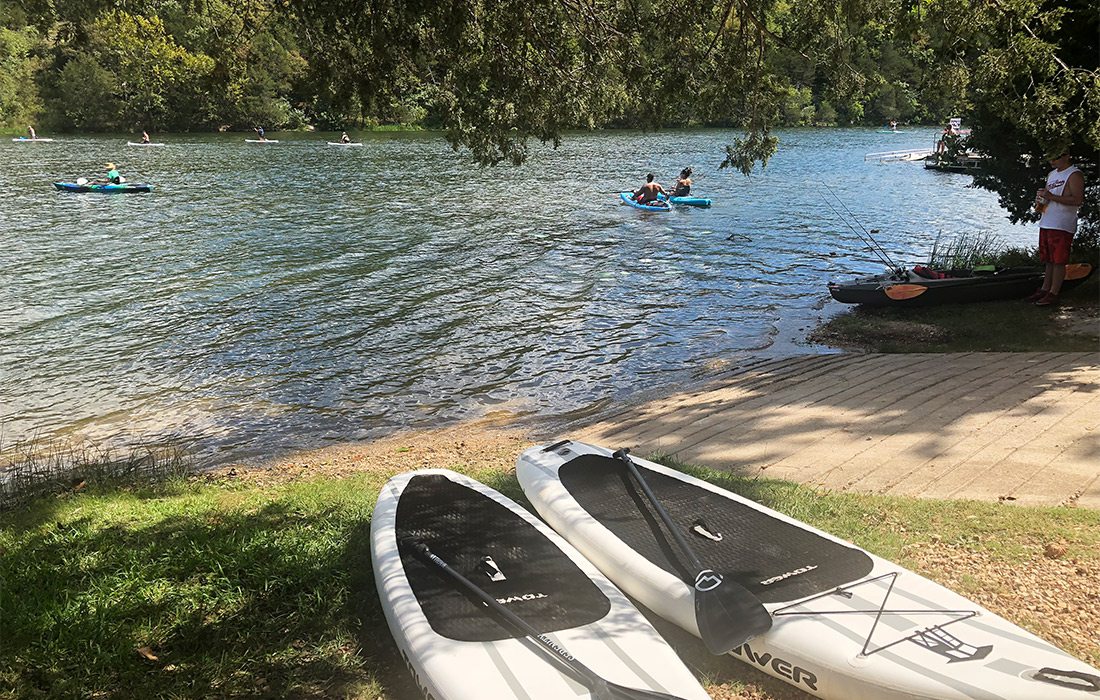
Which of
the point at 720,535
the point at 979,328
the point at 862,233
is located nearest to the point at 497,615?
the point at 720,535

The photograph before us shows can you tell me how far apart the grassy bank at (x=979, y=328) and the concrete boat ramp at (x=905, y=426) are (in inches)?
31.6

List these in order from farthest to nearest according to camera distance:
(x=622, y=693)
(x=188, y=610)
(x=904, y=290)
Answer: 1. (x=904, y=290)
2. (x=188, y=610)
3. (x=622, y=693)

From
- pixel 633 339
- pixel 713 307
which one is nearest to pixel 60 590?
pixel 633 339

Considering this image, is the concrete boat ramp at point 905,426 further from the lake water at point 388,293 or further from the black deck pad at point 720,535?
the lake water at point 388,293

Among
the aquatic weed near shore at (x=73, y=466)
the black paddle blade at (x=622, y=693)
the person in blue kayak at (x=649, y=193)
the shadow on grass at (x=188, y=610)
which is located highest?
the person in blue kayak at (x=649, y=193)

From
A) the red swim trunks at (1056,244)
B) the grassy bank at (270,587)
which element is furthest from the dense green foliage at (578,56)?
→ the grassy bank at (270,587)

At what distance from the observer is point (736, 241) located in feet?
67.3

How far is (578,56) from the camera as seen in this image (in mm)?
7270

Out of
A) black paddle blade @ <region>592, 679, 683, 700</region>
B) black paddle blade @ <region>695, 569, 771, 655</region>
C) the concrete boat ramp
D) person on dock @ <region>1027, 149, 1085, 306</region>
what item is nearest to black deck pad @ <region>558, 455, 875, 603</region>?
black paddle blade @ <region>695, 569, 771, 655</region>

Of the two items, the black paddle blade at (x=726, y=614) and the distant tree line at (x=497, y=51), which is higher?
the distant tree line at (x=497, y=51)

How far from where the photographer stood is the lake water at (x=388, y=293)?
9578 millimetres

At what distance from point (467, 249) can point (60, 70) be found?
55190 mm

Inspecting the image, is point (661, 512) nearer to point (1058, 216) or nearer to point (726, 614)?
point (726, 614)

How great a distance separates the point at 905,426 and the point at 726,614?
11.7 feet
